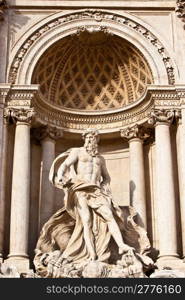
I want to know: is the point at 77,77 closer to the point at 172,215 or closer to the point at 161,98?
the point at 161,98

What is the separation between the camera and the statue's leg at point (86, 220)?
16.0 metres

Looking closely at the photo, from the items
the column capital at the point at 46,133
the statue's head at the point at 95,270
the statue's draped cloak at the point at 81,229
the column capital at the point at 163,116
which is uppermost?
the column capital at the point at 163,116

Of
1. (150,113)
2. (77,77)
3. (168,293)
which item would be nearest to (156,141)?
(150,113)

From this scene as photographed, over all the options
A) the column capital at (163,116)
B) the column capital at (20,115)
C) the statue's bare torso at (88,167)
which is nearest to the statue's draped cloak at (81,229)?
the statue's bare torso at (88,167)

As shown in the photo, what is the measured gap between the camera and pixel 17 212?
1662 centimetres

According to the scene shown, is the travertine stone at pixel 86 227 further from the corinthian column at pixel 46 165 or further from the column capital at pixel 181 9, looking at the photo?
the column capital at pixel 181 9

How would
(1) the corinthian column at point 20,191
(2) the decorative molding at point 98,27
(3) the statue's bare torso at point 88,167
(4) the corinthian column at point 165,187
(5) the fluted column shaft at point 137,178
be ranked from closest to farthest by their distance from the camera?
1. (1) the corinthian column at point 20,191
2. (4) the corinthian column at point 165,187
3. (3) the statue's bare torso at point 88,167
4. (5) the fluted column shaft at point 137,178
5. (2) the decorative molding at point 98,27

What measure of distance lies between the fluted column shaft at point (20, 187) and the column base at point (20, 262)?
0.14ft

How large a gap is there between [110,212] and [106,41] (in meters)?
5.66

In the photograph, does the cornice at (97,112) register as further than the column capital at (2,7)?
No

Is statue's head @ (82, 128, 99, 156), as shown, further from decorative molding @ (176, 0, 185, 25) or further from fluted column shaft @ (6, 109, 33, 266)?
decorative molding @ (176, 0, 185, 25)

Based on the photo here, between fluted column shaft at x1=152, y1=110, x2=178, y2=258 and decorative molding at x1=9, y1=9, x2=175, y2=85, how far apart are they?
1262mm

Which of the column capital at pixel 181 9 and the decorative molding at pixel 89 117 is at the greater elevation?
the column capital at pixel 181 9

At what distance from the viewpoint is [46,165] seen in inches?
718
